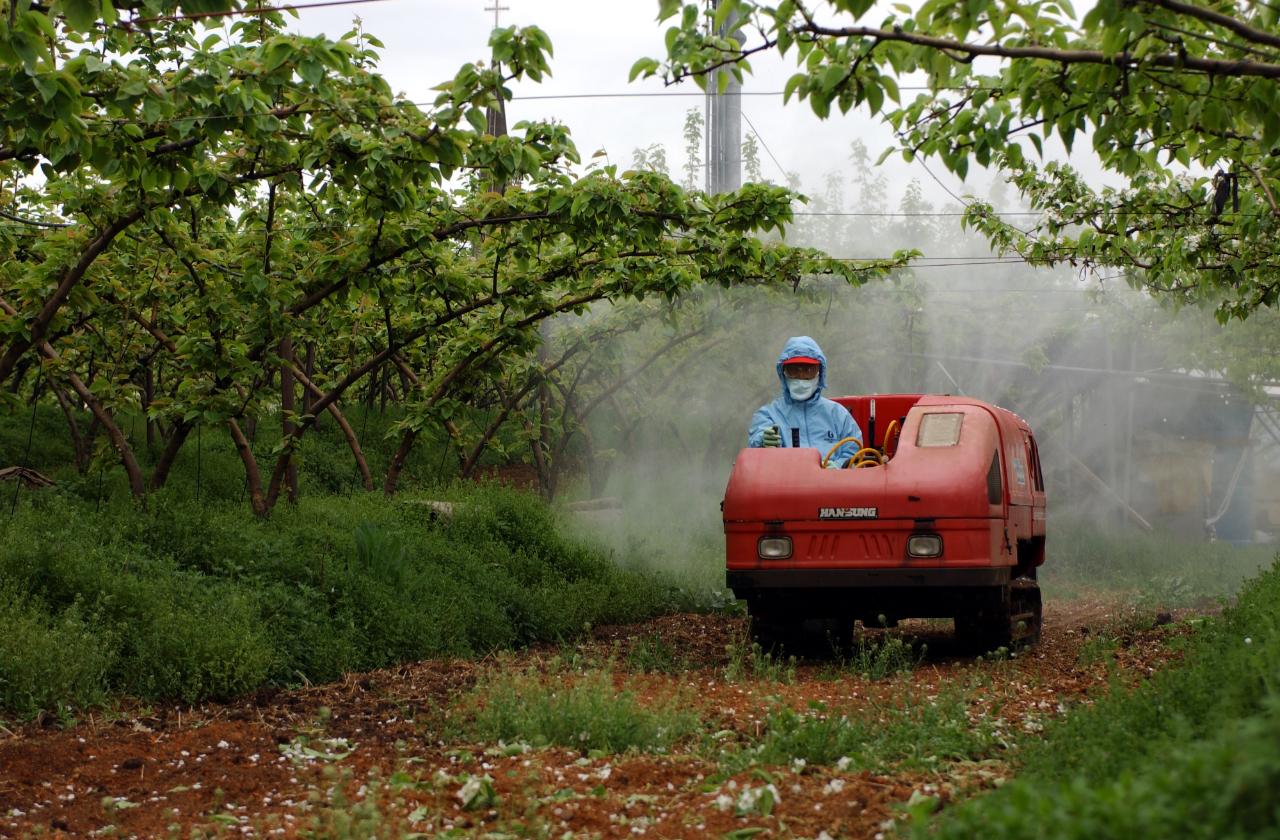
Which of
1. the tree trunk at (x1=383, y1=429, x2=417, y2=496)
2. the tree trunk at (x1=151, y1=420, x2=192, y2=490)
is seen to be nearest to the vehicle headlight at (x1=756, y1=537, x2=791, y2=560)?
the tree trunk at (x1=151, y1=420, x2=192, y2=490)

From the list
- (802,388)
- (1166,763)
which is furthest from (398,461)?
(1166,763)

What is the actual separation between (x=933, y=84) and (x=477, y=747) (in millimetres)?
3906

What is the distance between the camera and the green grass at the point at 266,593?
28.2 feet

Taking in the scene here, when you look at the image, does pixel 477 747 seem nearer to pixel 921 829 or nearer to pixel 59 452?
pixel 921 829

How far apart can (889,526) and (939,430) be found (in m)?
0.91

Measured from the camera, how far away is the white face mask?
10.8 meters

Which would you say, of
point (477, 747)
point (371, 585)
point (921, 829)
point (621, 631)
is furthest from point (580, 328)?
point (921, 829)

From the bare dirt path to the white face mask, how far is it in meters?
2.30

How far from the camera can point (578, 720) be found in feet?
23.0

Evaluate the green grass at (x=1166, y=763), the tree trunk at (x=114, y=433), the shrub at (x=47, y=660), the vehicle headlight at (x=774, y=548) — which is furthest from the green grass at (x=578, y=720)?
the tree trunk at (x=114, y=433)

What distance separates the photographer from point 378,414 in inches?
939

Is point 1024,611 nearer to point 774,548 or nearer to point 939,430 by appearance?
point 939,430

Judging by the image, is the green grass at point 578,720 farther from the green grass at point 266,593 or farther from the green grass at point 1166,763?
the green grass at point 266,593

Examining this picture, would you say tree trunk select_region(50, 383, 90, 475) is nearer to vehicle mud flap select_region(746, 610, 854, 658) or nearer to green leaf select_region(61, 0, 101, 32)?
vehicle mud flap select_region(746, 610, 854, 658)
